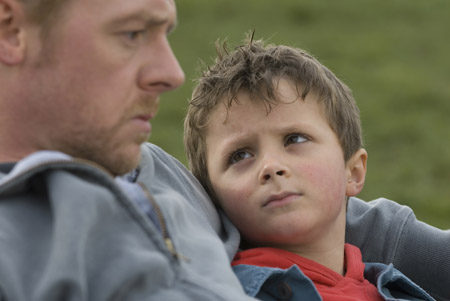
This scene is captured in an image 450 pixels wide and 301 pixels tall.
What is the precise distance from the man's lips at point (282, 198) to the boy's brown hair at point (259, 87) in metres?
0.30

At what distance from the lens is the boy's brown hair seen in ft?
9.49

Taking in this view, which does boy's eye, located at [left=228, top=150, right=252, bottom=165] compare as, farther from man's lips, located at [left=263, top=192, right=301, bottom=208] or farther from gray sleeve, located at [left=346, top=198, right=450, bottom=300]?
gray sleeve, located at [left=346, top=198, right=450, bottom=300]

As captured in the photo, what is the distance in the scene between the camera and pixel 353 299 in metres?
2.66

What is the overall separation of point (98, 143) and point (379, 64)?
7.50 m

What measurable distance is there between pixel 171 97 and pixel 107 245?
22.4 feet

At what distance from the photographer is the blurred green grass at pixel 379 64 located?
7.31 meters

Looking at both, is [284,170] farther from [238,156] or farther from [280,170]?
[238,156]

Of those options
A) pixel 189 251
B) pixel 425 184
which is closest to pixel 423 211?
pixel 425 184

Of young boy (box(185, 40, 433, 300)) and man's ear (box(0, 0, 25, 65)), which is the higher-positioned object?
man's ear (box(0, 0, 25, 65))

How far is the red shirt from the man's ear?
94 centimetres

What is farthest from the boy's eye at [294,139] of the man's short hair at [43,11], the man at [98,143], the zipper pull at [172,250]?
the man's short hair at [43,11]

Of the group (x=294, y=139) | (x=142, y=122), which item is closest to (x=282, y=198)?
(x=294, y=139)

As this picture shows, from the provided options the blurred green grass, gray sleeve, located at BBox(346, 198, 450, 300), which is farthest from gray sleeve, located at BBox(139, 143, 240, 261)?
the blurred green grass

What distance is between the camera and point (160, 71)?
2361mm
